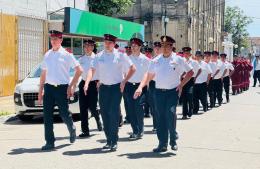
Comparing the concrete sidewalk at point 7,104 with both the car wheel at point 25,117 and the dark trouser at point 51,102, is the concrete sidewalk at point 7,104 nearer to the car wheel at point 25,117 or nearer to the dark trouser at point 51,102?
the car wheel at point 25,117

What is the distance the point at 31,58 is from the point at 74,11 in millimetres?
3238

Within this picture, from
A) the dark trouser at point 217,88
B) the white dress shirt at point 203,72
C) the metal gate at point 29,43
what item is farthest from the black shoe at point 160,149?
the metal gate at point 29,43

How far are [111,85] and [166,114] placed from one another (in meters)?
1.01

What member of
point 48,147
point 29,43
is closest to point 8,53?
point 29,43

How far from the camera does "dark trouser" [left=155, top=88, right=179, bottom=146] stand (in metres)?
8.84

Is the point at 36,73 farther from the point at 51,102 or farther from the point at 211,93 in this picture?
the point at 211,93

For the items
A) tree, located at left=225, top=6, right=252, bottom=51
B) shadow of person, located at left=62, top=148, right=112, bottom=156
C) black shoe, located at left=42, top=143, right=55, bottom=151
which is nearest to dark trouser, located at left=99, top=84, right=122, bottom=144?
shadow of person, located at left=62, top=148, right=112, bottom=156

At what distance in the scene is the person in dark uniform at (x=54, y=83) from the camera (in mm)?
9117

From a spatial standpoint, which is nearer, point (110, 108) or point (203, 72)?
point (110, 108)

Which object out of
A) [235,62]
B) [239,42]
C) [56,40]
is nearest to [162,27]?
[235,62]

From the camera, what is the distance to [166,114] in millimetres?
8859

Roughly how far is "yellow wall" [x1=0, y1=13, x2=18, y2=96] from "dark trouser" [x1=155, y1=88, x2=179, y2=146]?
12.0m

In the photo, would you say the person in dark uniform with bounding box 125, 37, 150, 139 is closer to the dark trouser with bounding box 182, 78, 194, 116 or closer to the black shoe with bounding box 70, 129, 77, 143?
the black shoe with bounding box 70, 129, 77, 143

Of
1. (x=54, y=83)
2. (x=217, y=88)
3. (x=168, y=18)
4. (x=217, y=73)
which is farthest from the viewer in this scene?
(x=168, y=18)
